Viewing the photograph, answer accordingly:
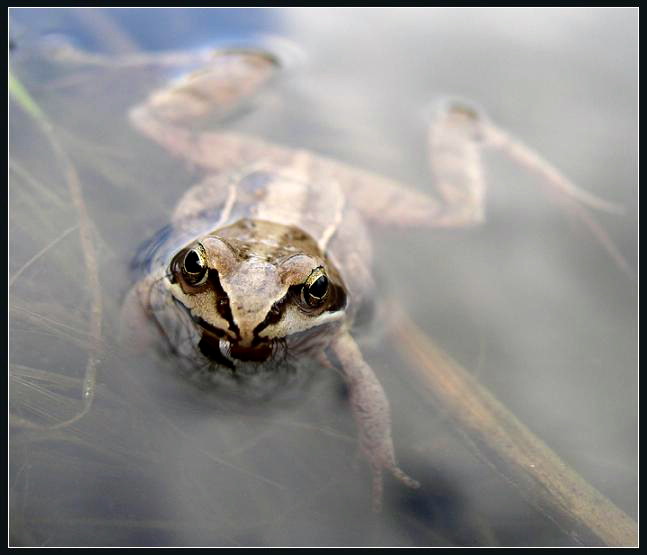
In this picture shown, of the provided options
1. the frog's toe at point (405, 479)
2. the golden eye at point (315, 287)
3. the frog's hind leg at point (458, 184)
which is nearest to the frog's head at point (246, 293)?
Result: the golden eye at point (315, 287)

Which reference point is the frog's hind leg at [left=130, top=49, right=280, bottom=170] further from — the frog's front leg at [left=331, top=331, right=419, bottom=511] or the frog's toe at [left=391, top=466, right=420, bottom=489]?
the frog's toe at [left=391, top=466, right=420, bottom=489]

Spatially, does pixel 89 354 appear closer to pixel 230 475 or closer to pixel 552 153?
pixel 230 475

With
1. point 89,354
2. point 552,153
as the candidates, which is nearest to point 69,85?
point 89,354

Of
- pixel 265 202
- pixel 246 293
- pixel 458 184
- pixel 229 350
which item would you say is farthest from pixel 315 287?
pixel 458 184

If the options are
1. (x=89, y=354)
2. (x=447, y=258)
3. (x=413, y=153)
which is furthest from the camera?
(x=413, y=153)

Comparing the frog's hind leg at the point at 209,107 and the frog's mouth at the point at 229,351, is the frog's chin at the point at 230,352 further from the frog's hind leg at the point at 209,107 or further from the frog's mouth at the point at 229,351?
the frog's hind leg at the point at 209,107
